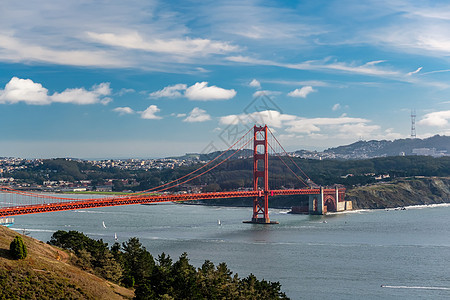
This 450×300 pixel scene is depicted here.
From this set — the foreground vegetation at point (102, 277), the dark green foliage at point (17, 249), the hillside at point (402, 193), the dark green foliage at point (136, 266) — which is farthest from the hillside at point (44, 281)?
the hillside at point (402, 193)

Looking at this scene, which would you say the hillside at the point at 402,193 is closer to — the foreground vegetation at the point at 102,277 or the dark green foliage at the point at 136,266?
the dark green foliage at the point at 136,266

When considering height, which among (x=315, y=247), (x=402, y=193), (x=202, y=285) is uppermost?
(x=402, y=193)

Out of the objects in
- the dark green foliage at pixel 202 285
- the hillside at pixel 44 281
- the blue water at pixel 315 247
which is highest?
the hillside at pixel 44 281

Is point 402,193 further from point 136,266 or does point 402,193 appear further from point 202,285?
point 202,285

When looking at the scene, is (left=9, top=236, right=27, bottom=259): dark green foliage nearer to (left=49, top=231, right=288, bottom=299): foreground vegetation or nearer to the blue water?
(left=49, top=231, right=288, bottom=299): foreground vegetation

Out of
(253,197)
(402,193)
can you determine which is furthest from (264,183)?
(402,193)

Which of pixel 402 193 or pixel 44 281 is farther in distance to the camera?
pixel 402 193

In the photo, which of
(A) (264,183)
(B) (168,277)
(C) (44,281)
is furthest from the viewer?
(A) (264,183)
